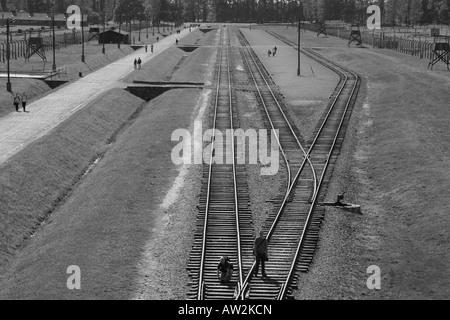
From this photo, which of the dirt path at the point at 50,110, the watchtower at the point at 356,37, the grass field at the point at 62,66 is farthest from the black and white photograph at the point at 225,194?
the watchtower at the point at 356,37

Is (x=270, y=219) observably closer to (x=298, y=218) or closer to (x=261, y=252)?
(x=298, y=218)

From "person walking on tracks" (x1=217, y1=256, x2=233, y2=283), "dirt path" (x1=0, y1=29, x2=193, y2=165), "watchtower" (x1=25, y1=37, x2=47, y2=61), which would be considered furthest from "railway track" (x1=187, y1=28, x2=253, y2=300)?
"watchtower" (x1=25, y1=37, x2=47, y2=61)

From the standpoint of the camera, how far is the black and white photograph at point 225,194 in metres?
20.2

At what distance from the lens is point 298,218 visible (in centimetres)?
2591

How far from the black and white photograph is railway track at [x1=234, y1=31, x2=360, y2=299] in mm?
77

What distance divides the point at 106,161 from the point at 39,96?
22.7 meters

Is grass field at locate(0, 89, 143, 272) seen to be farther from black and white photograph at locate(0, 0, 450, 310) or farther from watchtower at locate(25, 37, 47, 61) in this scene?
watchtower at locate(25, 37, 47, 61)

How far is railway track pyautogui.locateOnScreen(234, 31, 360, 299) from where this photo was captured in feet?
66.1

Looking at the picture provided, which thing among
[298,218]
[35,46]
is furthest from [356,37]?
[298,218]

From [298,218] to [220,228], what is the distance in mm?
2955

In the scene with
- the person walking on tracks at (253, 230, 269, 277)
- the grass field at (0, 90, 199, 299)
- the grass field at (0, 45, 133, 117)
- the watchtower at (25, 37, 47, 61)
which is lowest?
the grass field at (0, 90, 199, 299)
